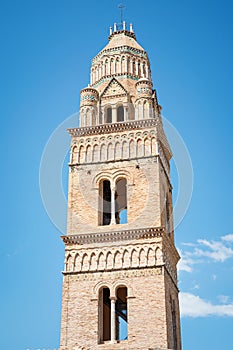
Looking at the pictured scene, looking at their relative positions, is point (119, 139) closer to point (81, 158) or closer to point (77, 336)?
point (81, 158)

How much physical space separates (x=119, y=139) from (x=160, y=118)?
327 centimetres

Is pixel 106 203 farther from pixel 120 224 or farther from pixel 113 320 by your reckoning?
pixel 113 320

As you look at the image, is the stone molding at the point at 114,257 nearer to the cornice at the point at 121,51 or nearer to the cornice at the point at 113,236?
the cornice at the point at 113,236

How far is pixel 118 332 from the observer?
24.2 meters

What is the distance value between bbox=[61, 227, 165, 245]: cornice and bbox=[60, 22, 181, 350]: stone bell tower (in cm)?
4

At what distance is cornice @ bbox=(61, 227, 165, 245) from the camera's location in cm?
2280

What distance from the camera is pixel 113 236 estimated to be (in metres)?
23.2

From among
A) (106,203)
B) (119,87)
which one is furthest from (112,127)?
(106,203)

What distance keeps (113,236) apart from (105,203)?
271 centimetres

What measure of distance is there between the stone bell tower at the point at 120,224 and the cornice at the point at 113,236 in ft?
0.14

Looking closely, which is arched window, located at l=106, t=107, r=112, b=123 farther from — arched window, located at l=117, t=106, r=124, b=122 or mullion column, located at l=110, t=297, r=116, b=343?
mullion column, located at l=110, t=297, r=116, b=343

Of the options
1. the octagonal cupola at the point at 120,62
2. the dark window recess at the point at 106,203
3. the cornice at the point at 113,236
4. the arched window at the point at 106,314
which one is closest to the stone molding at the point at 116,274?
the arched window at the point at 106,314

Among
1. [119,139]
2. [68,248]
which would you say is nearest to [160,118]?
[119,139]

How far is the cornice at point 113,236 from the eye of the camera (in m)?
22.8
